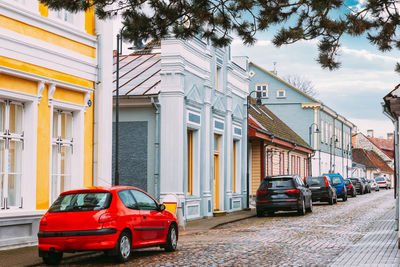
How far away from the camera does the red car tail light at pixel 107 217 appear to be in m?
11.7

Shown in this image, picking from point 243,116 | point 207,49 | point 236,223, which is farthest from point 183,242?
point 243,116

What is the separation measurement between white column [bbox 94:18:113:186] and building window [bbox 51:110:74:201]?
95 centimetres

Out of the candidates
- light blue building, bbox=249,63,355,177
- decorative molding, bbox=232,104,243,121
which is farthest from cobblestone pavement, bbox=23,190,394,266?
light blue building, bbox=249,63,355,177

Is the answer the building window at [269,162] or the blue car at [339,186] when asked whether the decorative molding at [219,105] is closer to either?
the building window at [269,162]

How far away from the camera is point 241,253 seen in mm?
13406

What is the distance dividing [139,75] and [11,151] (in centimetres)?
1107

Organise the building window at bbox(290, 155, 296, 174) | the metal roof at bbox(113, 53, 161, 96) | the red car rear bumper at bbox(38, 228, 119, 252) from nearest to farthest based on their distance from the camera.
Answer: the red car rear bumper at bbox(38, 228, 119, 252)
the metal roof at bbox(113, 53, 161, 96)
the building window at bbox(290, 155, 296, 174)

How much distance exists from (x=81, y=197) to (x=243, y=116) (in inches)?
725

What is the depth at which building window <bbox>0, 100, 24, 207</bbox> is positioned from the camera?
14172 millimetres

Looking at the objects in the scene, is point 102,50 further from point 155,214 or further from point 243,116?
point 243,116

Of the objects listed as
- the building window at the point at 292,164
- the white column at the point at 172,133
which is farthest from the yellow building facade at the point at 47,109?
the building window at the point at 292,164

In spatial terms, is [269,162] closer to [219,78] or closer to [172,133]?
[219,78]

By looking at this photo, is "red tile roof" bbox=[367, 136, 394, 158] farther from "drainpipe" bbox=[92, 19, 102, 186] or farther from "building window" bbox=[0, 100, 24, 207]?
"building window" bbox=[0, 100, 24, 207]

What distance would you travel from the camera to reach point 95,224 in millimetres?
11648
